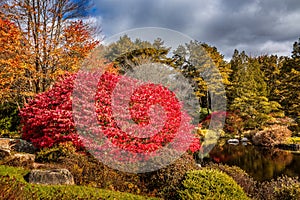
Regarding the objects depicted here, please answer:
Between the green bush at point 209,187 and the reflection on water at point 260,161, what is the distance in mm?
5557

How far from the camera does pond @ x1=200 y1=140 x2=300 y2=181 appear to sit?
10977 mm

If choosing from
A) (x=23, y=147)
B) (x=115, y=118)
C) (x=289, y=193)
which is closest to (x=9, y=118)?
(x=23, y=147)

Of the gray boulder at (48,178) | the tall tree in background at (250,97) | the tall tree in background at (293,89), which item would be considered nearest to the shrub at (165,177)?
the gray boulder at (48,178)

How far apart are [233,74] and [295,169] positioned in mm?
19097

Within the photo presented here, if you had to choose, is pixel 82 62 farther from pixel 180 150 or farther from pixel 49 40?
pixel 180 150

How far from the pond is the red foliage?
4647 mm

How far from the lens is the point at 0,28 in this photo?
10.9m

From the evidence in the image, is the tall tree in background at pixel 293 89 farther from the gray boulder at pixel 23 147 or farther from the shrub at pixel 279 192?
the gray boulder at pixel 23 147

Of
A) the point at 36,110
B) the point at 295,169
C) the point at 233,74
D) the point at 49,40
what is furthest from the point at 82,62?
the point at 233,74

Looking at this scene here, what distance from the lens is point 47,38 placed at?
1219 cm

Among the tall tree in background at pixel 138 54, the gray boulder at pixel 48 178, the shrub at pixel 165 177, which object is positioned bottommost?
the shrub at pixel 165 177

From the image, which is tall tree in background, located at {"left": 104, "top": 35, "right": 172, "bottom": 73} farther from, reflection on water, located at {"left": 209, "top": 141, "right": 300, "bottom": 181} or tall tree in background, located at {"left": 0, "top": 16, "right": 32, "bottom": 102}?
tall tree in background, located at {"left": 0, "top": 16, "right": 32, "bottom": 102}

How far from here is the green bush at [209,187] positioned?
4.71 m

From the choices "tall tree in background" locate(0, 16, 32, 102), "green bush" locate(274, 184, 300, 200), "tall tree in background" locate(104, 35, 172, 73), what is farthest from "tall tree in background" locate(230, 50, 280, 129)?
"green bush" locate(274, 184, 300, 200)
